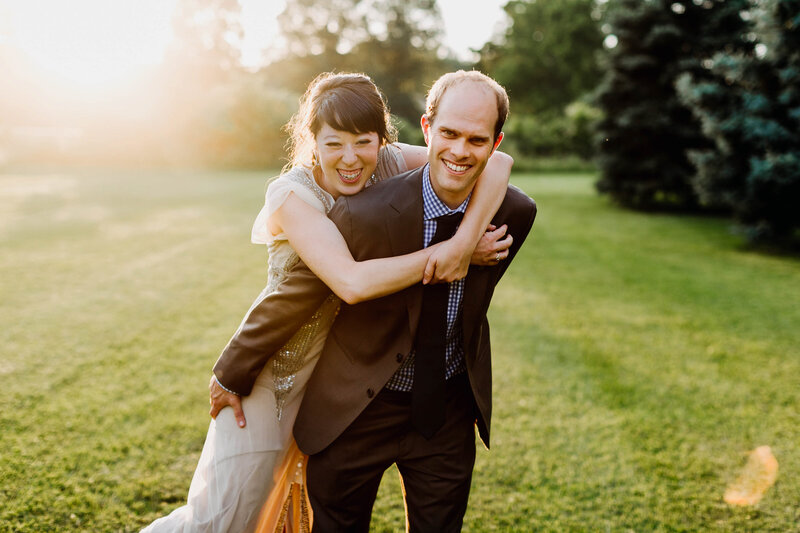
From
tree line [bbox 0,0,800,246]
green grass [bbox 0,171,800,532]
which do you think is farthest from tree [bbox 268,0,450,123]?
green grass [bbox 0,171,800,532]

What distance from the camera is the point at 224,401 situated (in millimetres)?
2340

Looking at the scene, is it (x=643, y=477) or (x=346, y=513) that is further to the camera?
(x=643, y=477)

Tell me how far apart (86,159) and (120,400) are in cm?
3139

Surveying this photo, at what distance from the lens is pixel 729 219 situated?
16.1m

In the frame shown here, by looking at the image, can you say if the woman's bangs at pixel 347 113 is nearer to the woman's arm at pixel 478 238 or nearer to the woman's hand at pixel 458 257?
the woman's arm at pixel 478 238

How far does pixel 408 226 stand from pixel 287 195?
20.2 inches

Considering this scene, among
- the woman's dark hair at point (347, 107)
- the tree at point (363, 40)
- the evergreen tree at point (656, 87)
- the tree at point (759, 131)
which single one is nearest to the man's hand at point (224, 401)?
the woman's dark hair at point (347, 107)

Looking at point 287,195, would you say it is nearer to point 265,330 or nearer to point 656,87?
point 265,330

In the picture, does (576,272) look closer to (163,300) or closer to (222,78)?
(163,300)

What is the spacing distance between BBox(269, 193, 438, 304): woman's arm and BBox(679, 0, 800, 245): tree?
1116 centimetres

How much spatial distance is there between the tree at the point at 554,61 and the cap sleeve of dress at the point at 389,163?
5078 cm

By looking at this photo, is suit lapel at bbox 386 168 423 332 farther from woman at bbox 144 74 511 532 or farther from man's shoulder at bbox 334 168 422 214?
woman at bbox 144 74 511 532

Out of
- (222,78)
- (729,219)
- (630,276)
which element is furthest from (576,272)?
(222,78)

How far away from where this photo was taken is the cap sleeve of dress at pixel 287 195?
2.31 m
